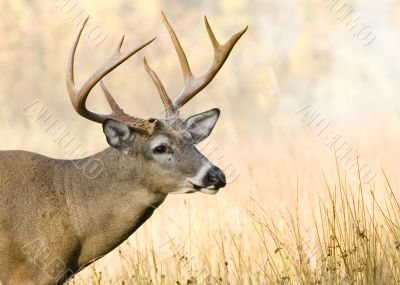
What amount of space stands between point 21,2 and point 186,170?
25.5 m

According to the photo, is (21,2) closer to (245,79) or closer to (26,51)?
(26,51)

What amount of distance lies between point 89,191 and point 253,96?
31.9 metres

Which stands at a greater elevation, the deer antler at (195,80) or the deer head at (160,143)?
the deer antler at (195,80)

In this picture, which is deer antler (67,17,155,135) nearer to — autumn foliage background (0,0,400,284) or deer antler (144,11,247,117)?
deer antler (144,11,247,117)

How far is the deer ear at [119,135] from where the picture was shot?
7.01m

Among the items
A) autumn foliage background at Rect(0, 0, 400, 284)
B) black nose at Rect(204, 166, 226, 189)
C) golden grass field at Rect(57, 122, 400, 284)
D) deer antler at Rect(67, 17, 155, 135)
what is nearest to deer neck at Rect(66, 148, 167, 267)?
deer antler at Rect(67, 17, 155, 135)

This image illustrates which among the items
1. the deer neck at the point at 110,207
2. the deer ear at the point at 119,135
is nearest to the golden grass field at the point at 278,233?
the deer neck at the point at 110,207

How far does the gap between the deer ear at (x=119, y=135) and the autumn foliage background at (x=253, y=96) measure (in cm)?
104

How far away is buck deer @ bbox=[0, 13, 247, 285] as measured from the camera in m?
6.71

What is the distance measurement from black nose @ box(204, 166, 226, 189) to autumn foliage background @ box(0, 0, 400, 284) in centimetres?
72

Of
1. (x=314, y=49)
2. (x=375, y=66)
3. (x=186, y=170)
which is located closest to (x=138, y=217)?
(x=186, y=170)

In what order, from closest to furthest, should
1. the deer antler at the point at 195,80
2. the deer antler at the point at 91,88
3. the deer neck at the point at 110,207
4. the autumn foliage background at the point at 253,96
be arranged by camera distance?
the deer neck at the point at 110,207 < the deer antler at the point at 91,88 < the deer antler at the point at 195,80 < the autumn foliage background at the point at 253,96

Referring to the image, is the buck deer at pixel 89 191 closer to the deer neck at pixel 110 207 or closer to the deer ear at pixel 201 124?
the deer neck at pixel 110 207

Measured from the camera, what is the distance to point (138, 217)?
700 cm
